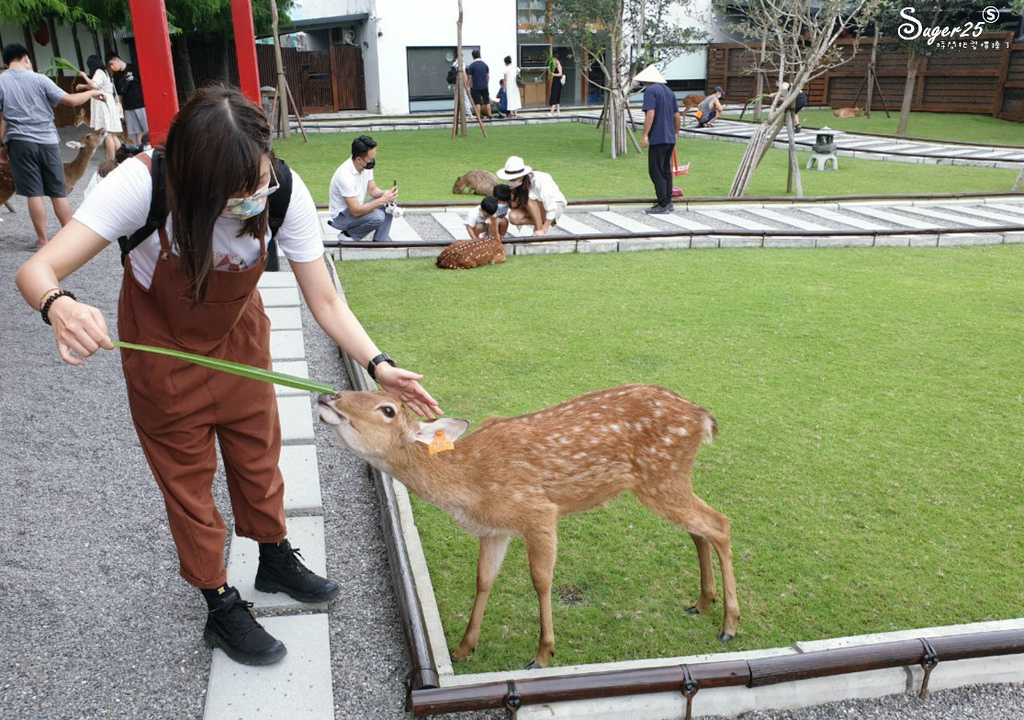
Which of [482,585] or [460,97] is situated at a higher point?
[460,97]

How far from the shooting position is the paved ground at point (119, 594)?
2.72 metres

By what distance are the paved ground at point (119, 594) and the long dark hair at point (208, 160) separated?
1.49 m

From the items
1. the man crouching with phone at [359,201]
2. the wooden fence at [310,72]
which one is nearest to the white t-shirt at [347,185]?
the man crouching with phone at [359,201]

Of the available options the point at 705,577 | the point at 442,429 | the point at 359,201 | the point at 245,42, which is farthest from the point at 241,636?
the point at 359,201

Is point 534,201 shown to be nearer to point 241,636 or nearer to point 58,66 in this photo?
point 241,636

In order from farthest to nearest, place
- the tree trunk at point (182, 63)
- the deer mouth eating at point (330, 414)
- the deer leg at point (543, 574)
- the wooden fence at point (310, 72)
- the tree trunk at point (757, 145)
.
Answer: the wooden fence at point (310, 72), the tree trunk at point (182, 63), the tree trunk at point (757, 145), the deer leg at point (543, 574), the deer mouth eating at point (330, 414)

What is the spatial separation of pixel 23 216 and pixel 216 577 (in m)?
8.96

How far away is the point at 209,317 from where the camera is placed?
250cm

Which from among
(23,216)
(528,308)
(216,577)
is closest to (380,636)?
(216,577)

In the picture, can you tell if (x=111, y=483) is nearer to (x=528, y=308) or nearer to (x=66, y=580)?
(x=66, y=580)

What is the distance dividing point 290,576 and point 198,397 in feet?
3.08

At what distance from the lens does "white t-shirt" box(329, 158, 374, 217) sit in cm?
850

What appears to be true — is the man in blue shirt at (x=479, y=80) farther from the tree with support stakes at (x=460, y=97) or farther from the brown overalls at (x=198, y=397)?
the brown overalls at (x=198, y=397)

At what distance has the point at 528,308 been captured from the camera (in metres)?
7.11
